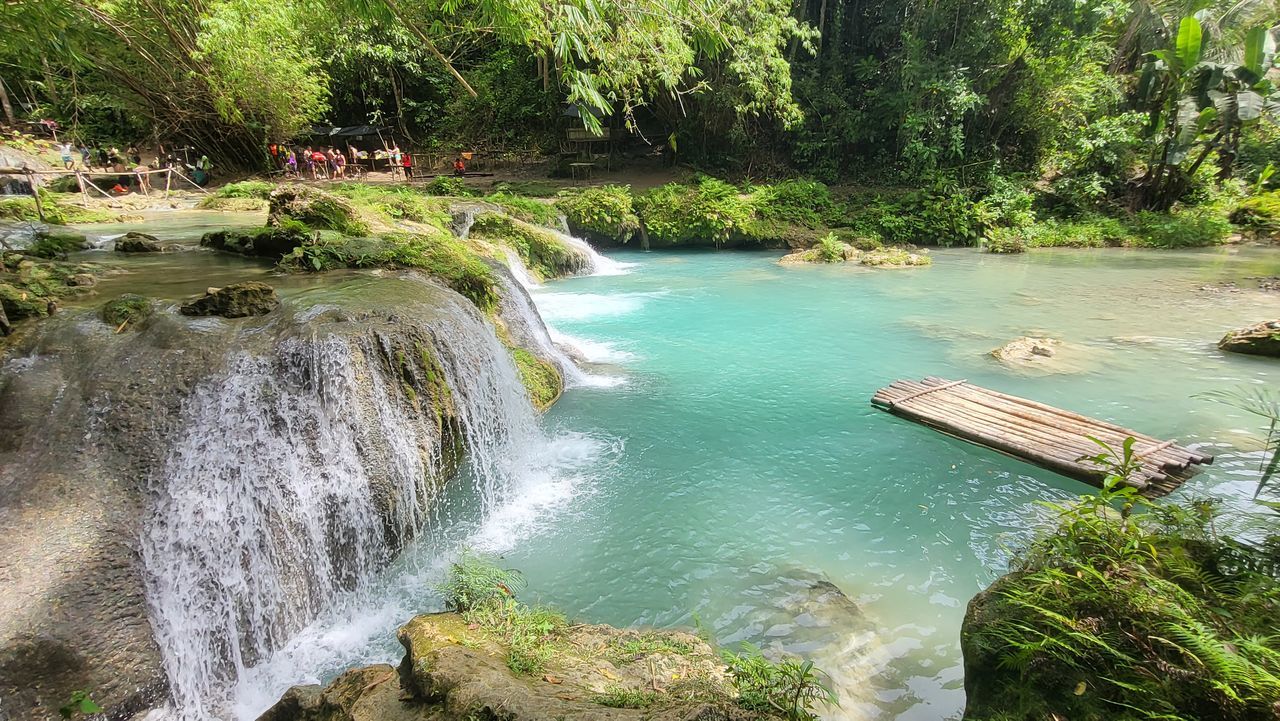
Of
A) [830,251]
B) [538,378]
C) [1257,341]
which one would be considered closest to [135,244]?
[538,378]

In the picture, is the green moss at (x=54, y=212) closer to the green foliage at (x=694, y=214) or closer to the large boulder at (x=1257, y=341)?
the green foliage at (x=694, y=214)

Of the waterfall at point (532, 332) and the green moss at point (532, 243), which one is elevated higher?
the green moss at point (532, 243)

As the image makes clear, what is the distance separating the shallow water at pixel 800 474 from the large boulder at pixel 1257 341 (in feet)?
0.71

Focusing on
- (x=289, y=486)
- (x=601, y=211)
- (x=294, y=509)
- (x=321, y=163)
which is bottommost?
(x=294, y=509)

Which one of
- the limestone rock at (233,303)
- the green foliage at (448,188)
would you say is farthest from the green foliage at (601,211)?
the limestone rock at (233,303)

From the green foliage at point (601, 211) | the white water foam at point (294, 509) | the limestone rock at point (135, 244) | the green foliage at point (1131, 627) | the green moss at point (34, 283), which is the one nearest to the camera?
the green foliage at point (1131, 627)

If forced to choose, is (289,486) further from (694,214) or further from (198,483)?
(694,214)

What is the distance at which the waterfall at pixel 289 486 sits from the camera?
3838 mm

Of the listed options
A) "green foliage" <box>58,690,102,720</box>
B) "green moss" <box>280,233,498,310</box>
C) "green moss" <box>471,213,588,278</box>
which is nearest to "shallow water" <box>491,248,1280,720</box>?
"green moss" <box>280,233,498,310</box>

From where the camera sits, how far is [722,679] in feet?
10.1

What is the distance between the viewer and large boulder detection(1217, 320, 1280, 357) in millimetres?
8391

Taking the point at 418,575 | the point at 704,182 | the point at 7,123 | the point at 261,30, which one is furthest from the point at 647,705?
the point at 7,123

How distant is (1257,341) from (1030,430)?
5.32 metres

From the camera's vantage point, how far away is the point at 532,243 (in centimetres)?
1467
